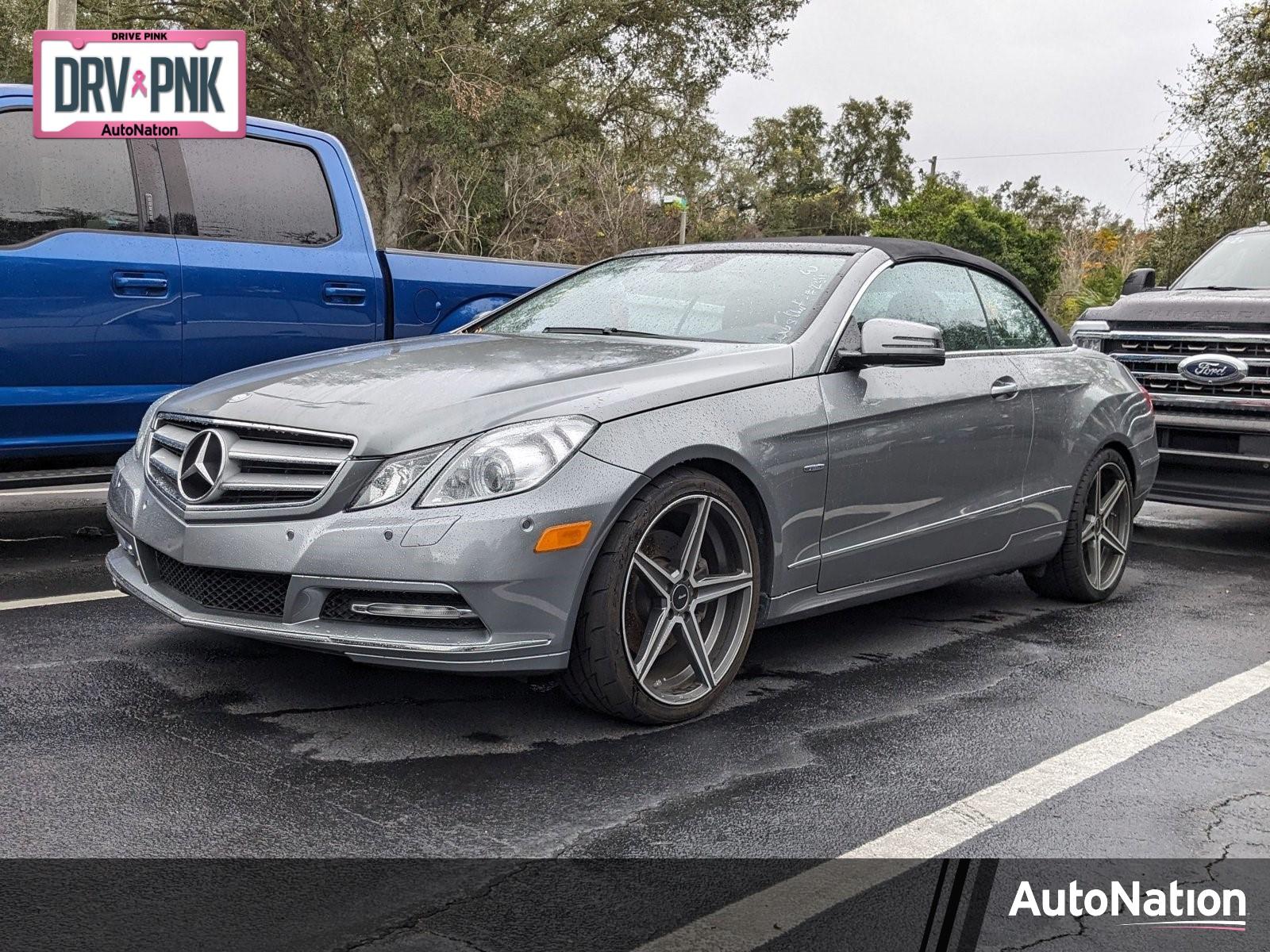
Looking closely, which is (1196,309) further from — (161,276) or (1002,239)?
(1002,239)

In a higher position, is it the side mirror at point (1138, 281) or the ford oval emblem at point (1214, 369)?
the side mirror at point (1138, 281)

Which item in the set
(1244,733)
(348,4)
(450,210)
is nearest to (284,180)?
(1244,733)

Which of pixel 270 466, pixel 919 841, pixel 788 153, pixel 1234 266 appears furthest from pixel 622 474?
pixel 788 153

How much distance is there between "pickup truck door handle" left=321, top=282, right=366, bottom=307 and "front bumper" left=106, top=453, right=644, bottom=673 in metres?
3.13

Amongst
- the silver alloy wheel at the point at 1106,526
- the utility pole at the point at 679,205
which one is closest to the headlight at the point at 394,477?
the silver alloy wheel at the point at 1106,526

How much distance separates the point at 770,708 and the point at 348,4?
71.6ft

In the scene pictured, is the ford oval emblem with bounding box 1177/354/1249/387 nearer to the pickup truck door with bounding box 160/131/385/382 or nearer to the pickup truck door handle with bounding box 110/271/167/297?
the pickup truck door with bounding box 160/131/385/382

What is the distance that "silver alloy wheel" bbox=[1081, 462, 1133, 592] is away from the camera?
6258 millimetres

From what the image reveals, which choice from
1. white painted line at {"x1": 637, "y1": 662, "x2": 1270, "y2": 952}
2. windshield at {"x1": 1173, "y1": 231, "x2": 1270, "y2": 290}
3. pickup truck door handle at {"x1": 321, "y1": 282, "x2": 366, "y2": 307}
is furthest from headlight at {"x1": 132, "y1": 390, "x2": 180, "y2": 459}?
windshield at {"x1": 1173, "y1": 231, "x2": 1270, "y2": 290}

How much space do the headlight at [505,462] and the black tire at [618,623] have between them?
0.28 metres

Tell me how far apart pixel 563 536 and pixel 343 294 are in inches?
140

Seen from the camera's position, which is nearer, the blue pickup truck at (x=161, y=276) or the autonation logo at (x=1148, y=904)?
the autonation logo at (x=1148, y=904)

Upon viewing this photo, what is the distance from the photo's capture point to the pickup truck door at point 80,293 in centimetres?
598

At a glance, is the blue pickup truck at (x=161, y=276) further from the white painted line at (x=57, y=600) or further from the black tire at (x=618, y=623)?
the black tire at (x=618, y=623)
